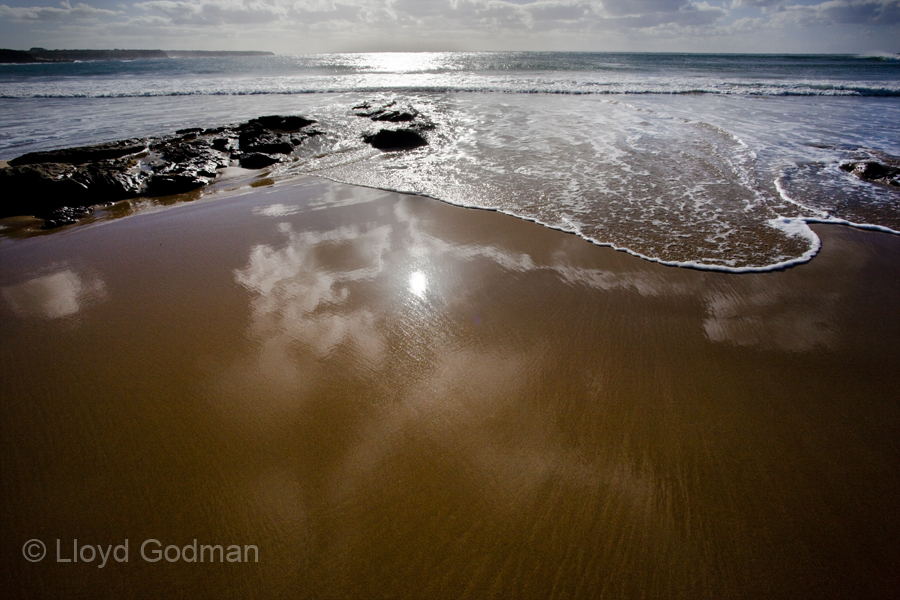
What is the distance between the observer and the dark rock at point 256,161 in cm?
812

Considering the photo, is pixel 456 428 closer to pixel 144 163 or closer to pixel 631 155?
pixel 631 155

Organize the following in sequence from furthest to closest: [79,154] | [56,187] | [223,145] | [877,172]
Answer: [223,145]
[79,154]
[877,172]
[56,187]

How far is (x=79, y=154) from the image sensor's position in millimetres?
8000

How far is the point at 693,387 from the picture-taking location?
8.49 feet

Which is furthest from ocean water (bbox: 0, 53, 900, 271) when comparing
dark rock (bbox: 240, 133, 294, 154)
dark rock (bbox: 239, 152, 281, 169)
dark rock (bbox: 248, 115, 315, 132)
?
dark rock (bbox: 248, 115, 315, 132)

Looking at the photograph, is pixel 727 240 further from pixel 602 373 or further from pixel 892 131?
pixel 892 131

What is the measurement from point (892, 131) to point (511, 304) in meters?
13.9

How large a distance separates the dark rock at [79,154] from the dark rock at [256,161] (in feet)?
9.12

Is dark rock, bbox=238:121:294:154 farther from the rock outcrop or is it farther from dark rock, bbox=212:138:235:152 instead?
dark rock, bbox=212:138:235:152

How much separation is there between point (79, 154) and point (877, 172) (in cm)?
1500

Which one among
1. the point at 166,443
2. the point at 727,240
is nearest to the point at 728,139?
the point at 727,240

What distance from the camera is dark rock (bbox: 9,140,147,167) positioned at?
7.61 meters

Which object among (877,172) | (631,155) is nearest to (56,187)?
(631,155)

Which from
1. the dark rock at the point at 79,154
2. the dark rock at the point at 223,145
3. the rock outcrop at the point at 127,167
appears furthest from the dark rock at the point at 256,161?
the dark rock at the point at 79,154
